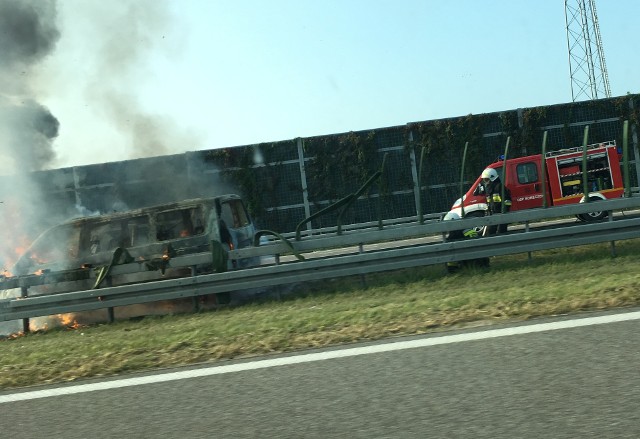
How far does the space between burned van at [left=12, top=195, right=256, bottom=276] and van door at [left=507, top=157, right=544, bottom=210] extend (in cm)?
996

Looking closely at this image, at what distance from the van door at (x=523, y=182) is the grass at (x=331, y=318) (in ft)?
31.3

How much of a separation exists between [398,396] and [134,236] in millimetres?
8904

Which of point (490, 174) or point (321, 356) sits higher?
point (490, 174)

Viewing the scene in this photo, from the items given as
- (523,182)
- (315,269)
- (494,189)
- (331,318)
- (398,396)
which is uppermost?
(523,182)

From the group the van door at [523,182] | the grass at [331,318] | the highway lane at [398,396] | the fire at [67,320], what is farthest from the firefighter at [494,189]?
the highway lane at [398,396]

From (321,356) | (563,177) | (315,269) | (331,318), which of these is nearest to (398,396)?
(321,356)

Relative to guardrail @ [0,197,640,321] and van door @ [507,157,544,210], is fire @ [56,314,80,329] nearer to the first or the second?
guardrail @ [0,197,640,321]

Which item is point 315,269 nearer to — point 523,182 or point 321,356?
point 321,356

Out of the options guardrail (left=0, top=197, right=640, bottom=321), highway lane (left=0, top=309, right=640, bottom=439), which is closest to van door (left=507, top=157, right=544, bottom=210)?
guardrail (left=0, top=197, right=640, bottom=321)

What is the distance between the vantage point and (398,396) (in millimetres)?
4250

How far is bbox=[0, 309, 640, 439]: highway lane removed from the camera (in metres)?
3.73

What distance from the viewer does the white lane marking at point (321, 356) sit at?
5.27 meters

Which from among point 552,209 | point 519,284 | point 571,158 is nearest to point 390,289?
point 519,284

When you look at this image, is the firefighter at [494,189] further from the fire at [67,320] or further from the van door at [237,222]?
the fire at [67,320]
